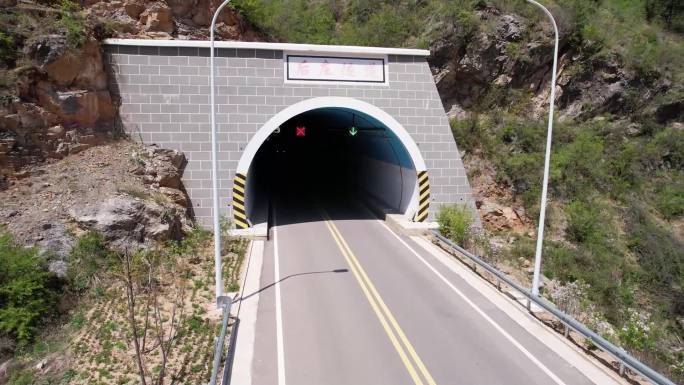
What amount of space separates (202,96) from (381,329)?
1086cm

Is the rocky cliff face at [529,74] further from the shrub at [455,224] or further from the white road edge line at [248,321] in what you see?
the white road edge line at [248,321]

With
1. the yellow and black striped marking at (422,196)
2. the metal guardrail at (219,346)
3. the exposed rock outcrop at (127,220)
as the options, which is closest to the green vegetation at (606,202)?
the yellow and black striped marking at (422,196)

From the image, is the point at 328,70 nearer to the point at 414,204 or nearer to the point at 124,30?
the point at 414,204

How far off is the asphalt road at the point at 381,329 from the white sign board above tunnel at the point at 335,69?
652 cm

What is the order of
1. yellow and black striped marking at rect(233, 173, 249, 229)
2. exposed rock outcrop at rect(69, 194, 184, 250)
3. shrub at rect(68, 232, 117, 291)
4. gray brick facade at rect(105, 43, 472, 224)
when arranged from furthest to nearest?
yellow and black striped marking at rect(233, 173, 249, 229) → gray brick facade at rect(105, 43, 472, 224) → exposed rock outcrop at rect(69, 194, 184, 250) → shrub at rect(68, 232, 117, 291)

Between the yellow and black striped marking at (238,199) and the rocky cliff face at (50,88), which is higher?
the rocky cliff face at (50,88)

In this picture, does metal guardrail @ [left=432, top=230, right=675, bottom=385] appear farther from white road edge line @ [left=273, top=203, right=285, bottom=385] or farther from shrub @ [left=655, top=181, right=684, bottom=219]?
shrub @ [left=655, top=181, right=684, bottom=219]

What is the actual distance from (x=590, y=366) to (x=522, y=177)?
1373cm

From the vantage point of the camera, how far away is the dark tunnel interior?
19.0 metres

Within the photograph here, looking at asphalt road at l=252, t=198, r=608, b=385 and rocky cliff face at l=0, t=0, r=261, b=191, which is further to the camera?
rocky cliff face at l=0, t=0, r=261, b=191

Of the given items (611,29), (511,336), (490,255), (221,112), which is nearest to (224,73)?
(221,112)

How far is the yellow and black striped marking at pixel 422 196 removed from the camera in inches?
688

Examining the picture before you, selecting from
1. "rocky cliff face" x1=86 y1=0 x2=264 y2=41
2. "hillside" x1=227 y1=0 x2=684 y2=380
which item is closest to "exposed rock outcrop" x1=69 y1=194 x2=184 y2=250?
"rocky cliff face" x1=86 y1=0 x2=264 y2=41

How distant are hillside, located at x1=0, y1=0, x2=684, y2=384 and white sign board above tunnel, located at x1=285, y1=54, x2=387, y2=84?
18.2 feet
